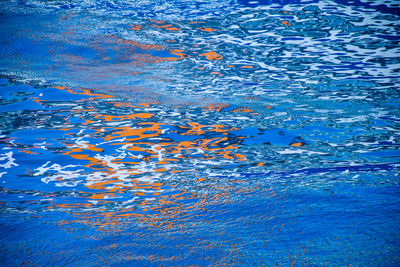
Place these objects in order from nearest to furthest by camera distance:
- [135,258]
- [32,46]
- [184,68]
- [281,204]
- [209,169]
Result: [135,258], [281,204], [209,169], [184,68], [32,46]

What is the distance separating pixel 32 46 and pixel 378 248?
6.32 meters

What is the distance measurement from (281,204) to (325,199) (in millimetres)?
458

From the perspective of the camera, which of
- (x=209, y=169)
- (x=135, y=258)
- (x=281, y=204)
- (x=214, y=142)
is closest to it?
(x=135, y=258)

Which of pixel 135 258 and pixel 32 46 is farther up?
pixel 32 46

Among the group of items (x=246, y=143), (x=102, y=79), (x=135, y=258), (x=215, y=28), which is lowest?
(x=246, y=143)

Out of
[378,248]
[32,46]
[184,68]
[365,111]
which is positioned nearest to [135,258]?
[378,248]

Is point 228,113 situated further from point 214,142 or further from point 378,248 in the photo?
point 378,248

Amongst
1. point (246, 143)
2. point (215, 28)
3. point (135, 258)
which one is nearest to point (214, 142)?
point (246, 143)

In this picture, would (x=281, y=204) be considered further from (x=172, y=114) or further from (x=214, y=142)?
(x=172, y=114)

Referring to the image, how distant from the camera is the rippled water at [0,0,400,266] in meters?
2.66

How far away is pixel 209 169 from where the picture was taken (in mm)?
3863

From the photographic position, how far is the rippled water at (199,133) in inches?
105

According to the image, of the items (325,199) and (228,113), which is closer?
(325,199)

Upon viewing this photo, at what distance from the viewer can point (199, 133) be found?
4.73 metres
